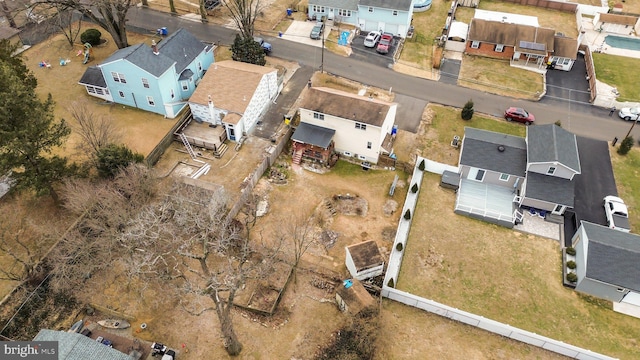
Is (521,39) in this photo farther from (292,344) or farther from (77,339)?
(77,339)

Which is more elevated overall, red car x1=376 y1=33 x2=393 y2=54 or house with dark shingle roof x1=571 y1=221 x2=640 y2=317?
red car x1=376 y1=33 x2=393 y2=54

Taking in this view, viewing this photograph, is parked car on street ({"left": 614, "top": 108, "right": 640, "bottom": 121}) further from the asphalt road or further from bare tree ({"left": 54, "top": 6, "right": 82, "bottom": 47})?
bare tree ({"left": 54, "top": 6, "right": 82, "bottom": 47})

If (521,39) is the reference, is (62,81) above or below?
below

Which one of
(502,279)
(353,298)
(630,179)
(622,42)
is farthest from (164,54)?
(622,42)

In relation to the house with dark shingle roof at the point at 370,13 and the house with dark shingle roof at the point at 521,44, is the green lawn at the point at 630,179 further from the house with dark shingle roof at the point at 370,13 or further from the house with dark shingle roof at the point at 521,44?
the house with dark shingle roof at the point at 370,13

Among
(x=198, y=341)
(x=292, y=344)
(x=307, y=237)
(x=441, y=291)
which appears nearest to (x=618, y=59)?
(x=441, y=291)

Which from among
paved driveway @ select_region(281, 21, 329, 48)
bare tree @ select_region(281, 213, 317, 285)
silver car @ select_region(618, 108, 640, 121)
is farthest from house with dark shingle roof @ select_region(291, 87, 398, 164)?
silver car @ select_region(618, 108, 640, 121)

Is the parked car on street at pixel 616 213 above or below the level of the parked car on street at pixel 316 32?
below

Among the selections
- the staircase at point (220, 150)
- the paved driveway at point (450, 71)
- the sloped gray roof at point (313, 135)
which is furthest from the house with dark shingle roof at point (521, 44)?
the staircase at point (220, 150)
